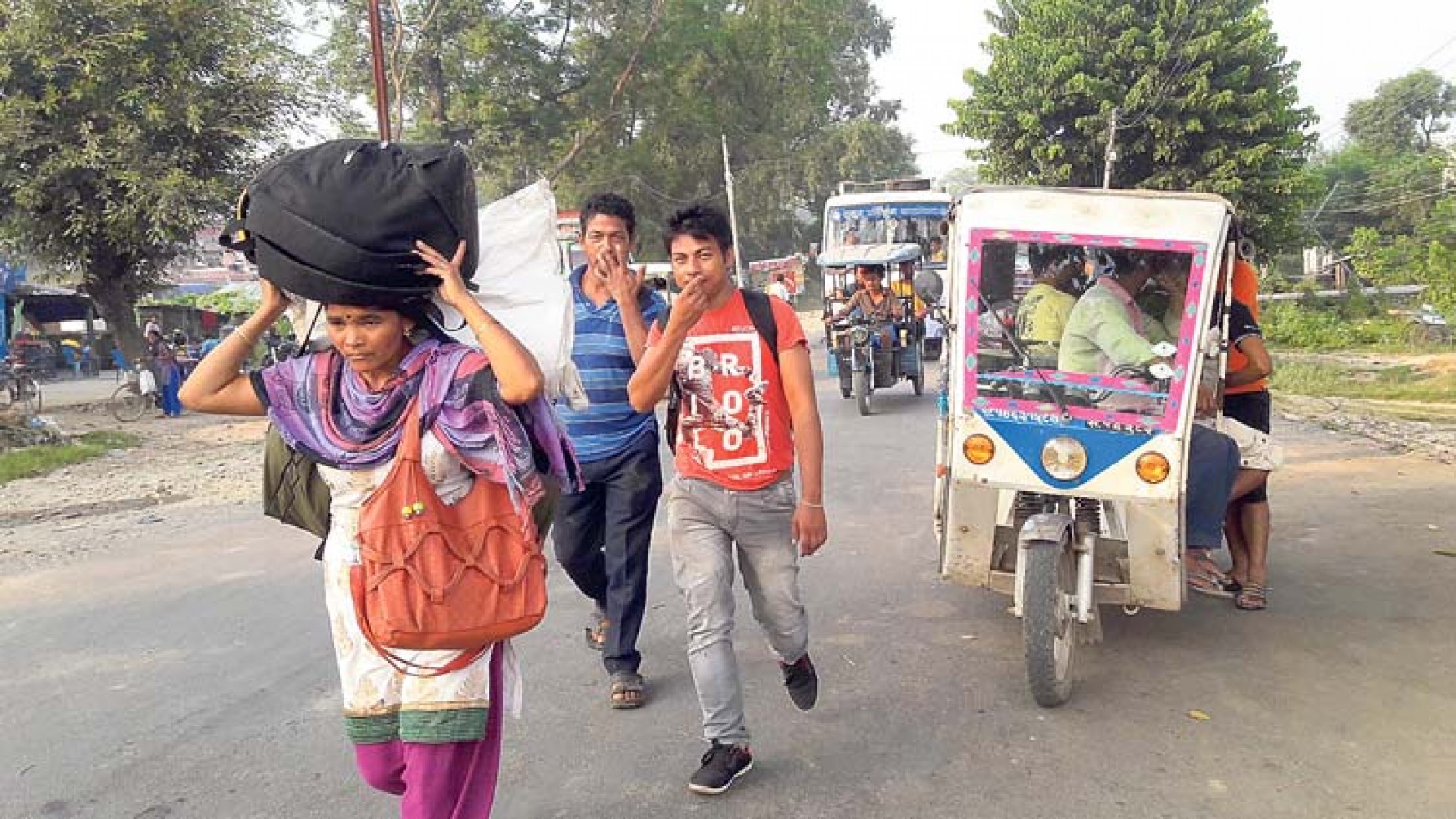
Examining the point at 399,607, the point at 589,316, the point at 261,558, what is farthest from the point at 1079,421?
the point at 261,558

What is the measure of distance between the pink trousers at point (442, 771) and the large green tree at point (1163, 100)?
67.8 feet

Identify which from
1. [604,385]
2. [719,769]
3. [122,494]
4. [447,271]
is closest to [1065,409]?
[604,385]

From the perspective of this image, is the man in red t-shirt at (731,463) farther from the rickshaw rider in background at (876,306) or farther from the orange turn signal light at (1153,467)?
the rickshaw rider in background at (876,306)

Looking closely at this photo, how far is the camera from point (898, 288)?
14469 millimetres

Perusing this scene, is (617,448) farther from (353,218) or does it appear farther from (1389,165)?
(1389,165)

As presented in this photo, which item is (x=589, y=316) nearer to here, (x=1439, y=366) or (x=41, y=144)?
(x=41, y=144)

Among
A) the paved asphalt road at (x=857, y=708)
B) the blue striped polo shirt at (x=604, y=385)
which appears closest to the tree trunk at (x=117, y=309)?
the paved asphalt road at (x=857, y=708)

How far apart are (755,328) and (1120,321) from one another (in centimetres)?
149

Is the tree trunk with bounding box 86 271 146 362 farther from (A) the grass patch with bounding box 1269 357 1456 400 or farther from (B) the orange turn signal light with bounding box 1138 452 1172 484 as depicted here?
(A) the grass patch with bounding box 1269 357 1456 400

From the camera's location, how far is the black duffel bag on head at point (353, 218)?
6.48ft

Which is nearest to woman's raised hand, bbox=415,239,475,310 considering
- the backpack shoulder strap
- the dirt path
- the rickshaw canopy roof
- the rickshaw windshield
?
the backpack shoulder strap

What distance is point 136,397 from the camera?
15375 millimetres

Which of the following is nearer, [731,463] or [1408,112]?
[731,463]

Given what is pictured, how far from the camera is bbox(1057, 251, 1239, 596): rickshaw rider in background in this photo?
3762 millimetres
